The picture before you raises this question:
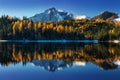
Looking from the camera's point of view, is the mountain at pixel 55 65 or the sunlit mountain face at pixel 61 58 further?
the sunlit mountain face at pixel 61 58

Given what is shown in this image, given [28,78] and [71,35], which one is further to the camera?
[71,35]

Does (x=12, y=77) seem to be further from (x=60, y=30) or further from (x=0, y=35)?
(x=60, y=30)

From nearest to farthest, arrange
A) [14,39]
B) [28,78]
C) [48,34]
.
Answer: [28,78]
[14,39]
[48,34]

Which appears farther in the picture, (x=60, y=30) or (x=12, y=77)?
(x=60, y=30)

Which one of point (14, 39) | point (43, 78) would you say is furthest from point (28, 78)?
point (14, 39)

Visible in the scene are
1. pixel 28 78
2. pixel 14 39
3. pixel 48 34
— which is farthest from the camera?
pixel 48 34

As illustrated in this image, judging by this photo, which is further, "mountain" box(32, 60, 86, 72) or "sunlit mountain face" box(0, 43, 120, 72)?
"sunlit mountain face" box(0, 43, 120, 72)

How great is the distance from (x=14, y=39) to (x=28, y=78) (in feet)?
494

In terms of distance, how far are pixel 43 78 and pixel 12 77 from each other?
2302mm

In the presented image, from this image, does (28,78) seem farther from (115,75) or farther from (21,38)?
(21,38)

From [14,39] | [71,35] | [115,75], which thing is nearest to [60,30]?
[71,35]

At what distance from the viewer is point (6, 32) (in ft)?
569

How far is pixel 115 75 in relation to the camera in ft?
74.5

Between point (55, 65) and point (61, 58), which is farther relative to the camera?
point (61, 58)
